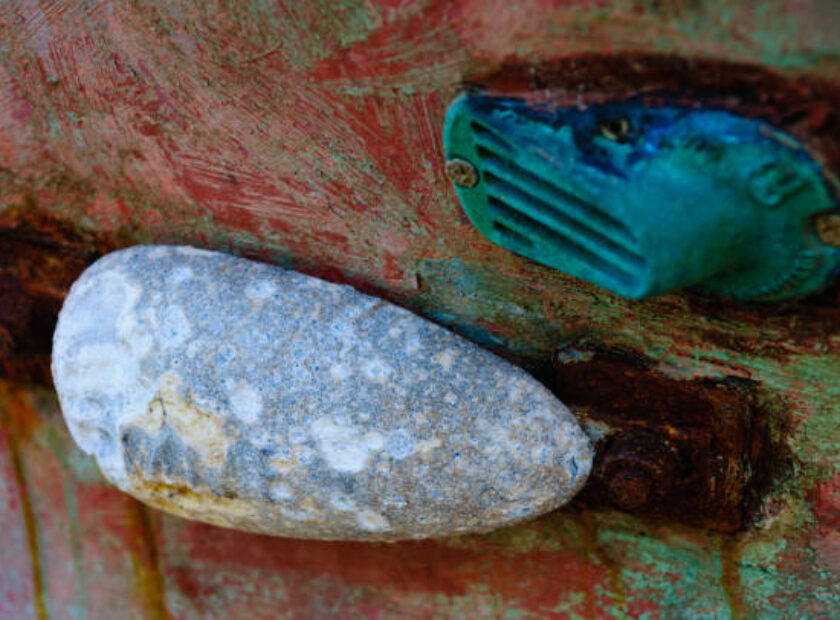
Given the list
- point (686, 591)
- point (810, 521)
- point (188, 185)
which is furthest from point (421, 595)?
point (188, 185)

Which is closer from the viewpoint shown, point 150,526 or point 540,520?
point 540,520

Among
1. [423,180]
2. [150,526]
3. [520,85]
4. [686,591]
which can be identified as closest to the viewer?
[520,85]

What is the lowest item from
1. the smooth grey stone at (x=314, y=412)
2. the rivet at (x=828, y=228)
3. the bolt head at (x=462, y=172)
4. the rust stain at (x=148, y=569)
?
the rust stain at (x=148, y=569)

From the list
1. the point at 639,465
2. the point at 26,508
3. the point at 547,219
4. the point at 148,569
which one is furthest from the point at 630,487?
the point at 26,508

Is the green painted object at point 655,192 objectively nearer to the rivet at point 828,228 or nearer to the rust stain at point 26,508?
the rivet at point 828,228

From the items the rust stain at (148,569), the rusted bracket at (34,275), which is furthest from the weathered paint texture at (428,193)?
the rust stain at (148,569)

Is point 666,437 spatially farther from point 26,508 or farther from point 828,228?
point 26,508

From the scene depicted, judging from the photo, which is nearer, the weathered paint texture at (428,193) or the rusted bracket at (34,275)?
the weathered paint texture at (428,193)

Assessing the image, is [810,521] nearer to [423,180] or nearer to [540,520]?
[540,520]
